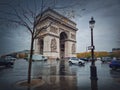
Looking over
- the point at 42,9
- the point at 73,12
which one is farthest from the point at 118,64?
the point at 42,9

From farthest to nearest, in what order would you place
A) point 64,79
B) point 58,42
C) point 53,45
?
point 58,42 → point 53,45 → point 64,79

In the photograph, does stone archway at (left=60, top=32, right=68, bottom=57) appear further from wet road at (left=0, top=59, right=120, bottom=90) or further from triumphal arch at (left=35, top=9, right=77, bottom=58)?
wet road at (left=0, top=59, right=120, bottom=90)

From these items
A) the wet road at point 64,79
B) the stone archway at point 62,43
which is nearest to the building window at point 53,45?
A: the stone archway at point 62,43

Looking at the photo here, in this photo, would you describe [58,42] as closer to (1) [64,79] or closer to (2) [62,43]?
(2) [62,43]

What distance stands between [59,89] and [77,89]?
92 centimetres

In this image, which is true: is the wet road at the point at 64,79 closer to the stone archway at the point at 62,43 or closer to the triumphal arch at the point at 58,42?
the triumphal arch at the point at 58,42

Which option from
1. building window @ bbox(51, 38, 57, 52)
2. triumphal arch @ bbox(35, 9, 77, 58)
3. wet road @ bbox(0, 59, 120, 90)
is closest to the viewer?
wet road @ bbox(0, 59, 120, 90)

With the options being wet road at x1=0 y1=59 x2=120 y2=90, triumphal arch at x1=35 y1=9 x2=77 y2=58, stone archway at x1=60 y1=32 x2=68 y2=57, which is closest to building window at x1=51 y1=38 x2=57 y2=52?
triumphal arch at x1=35 y1=9 x2=77 y2=58

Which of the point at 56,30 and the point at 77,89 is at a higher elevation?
the point at 56,30

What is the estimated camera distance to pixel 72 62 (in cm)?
3444

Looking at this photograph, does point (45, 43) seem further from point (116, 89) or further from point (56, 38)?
point (116, 89)

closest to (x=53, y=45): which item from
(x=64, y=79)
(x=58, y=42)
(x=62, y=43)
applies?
(x=58, y=42)

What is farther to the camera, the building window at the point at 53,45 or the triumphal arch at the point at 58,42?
the building window at the point at 53,45

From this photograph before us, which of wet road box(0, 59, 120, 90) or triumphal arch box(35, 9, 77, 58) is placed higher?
triumphal arch box(35, 9, 77, 58)
